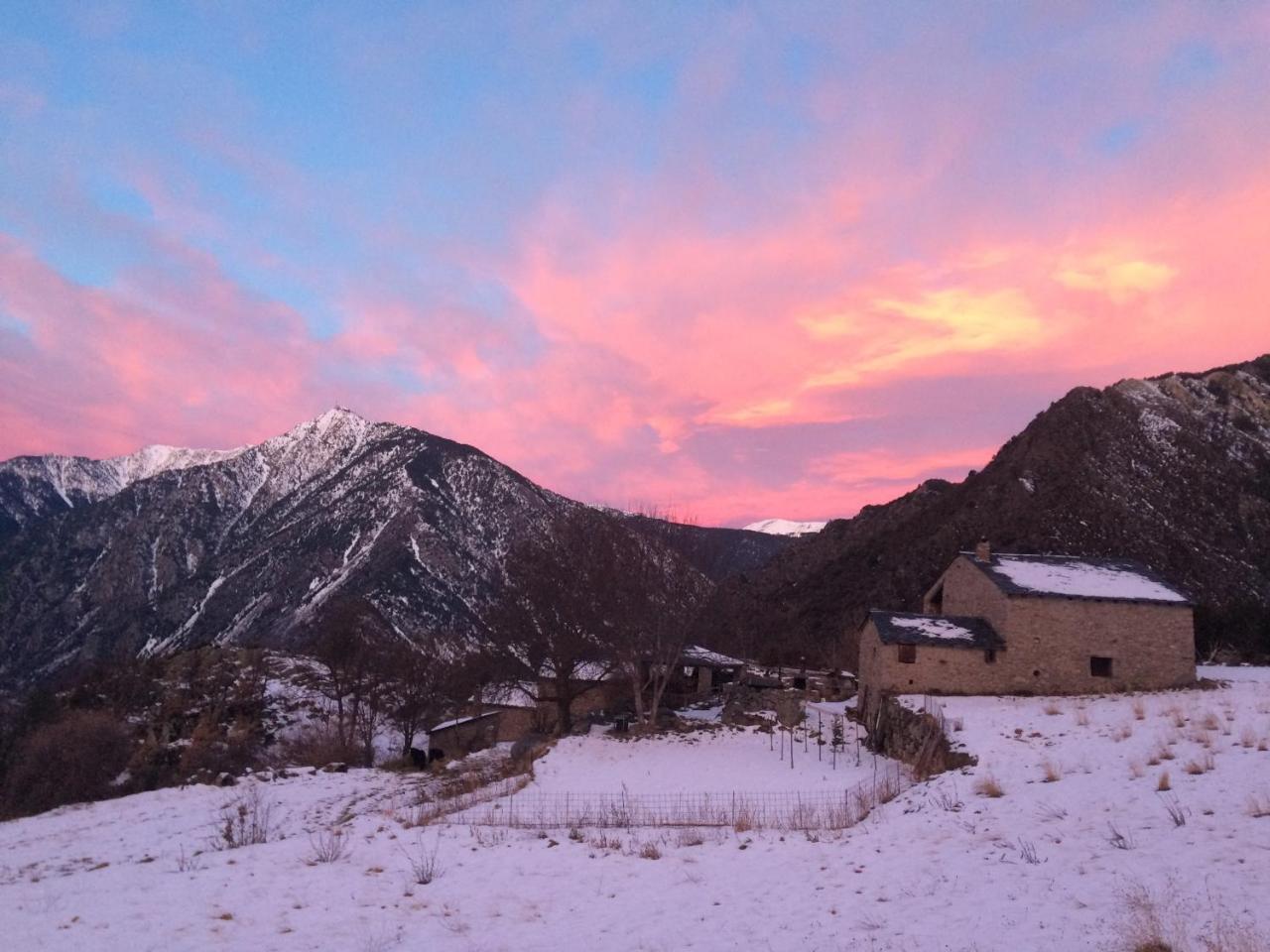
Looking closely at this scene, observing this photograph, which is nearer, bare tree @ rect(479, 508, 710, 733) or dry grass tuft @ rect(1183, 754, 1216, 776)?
dry grass tuft @ rect(1183, 754, 1216, 776)

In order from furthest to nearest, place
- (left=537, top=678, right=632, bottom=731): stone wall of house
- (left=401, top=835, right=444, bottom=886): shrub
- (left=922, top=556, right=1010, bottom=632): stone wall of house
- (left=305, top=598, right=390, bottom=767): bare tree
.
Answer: (left=537, top=678, right=632, bottom=731): stone wall of house < (left=305, top=598, right=390, bottom=767): bare tree < (left=922, top=556, right=1010, bottom=632): stone wall of house < (left=401, top=835, right=444, bottom=886): shrub

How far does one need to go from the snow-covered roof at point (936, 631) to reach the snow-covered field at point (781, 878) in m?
12.8

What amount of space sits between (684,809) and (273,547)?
138m

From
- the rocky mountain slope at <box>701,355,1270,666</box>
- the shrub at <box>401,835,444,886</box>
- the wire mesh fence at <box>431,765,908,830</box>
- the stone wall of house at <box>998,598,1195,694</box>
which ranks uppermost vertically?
the rocky mountain slope at <box>701,355,1270,666</box>

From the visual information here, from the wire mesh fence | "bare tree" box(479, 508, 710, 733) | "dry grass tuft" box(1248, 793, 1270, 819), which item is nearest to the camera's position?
"dry grass tuft" box(1248, 793, 1270, 819)

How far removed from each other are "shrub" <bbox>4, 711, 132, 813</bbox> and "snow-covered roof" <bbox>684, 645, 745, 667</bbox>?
2832 centimetres

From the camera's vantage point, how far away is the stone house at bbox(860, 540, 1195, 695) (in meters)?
32.2

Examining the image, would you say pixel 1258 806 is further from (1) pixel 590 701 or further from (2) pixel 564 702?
(1) pixel 590 701

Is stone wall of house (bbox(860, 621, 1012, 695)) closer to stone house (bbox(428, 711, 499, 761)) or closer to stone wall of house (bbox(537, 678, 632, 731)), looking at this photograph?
stone wall of house (bbox(537, 678, 632, 731))

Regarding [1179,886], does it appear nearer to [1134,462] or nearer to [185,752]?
[185,752]

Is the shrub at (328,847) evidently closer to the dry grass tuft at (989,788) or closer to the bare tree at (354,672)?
the dry grass tuft at (989,788)

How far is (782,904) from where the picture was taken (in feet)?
34.3

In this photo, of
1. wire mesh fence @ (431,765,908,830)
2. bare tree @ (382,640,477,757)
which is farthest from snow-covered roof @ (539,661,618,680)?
wire mesh fence @ (431,765,908,830)

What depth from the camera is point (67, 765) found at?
110 ft
